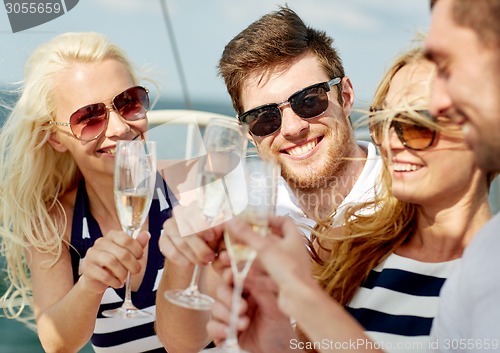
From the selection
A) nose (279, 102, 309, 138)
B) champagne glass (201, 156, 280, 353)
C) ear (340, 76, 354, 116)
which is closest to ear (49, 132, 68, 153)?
nose (279, 102, 309, 138)

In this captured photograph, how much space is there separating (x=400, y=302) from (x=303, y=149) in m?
1.17

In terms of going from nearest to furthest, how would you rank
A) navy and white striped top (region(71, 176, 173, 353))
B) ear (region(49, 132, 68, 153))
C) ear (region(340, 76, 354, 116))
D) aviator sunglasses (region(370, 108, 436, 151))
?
1. aviator sunglasses (region(370, 108, 436, 151))
2. navy and white striped top (region(71, 176, 173, 353))
3. ear (region(49, 132, 68, 153))
4. ear (region(340, 76, 354, 116))

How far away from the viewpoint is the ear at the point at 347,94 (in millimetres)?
3184

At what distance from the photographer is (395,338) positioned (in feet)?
6.14

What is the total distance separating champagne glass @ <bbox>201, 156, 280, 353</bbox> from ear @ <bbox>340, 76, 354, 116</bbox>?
182 centimetres

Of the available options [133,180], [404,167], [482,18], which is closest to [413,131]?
[404,167]

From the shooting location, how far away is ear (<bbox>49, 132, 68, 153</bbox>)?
9.18ft

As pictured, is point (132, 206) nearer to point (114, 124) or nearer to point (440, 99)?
Result: point (440, 99)

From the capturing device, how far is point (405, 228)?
2072 millimetres

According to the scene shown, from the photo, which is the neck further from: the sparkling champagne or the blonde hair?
the sparkling champagne

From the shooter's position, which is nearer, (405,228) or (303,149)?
(405,228)

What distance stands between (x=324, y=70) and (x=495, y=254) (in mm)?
1740

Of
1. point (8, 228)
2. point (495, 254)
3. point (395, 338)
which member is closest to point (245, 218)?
point (495, 254)

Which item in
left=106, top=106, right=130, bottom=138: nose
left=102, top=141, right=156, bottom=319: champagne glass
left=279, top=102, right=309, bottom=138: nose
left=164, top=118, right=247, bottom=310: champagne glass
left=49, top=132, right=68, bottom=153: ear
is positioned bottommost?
left=279, top=102, right=309, bottom=138: nose
